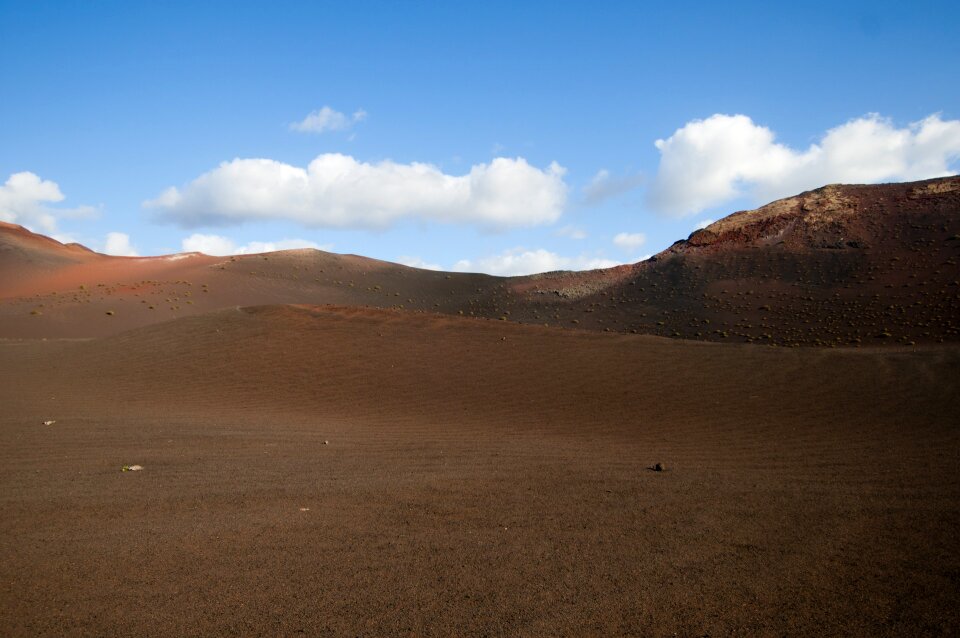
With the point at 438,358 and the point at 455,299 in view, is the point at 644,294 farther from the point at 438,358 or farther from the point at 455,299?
the point at 438,358

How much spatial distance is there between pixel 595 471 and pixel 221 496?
4.91 m

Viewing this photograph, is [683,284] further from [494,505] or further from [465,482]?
[494,505]

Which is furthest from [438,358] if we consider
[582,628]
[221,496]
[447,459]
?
[582,628]

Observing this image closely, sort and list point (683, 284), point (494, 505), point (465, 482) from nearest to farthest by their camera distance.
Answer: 1. point (494, 505)
2. point (465, 482)
3. point (683, 284)

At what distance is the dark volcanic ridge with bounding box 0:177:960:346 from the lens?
3678cm

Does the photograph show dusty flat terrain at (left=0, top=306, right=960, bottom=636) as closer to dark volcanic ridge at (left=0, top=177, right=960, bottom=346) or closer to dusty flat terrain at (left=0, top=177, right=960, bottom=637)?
dusty flat terrain at (left=0, top=177, right=960, bottom=637)

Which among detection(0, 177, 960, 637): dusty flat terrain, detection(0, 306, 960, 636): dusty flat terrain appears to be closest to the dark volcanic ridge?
detection(0, 177, 960, 637): dusty flat terrain

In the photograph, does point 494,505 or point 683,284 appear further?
point 683,284

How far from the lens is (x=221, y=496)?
783 cm

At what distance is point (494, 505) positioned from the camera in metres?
7.47

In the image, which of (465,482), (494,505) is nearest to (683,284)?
(465,482)

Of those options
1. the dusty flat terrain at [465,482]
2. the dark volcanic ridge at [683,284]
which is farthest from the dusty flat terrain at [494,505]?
the dark volcanic ridge at [683,284]

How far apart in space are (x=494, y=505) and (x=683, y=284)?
138 ft

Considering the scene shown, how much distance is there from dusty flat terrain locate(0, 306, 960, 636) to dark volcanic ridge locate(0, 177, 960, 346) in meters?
20.0
